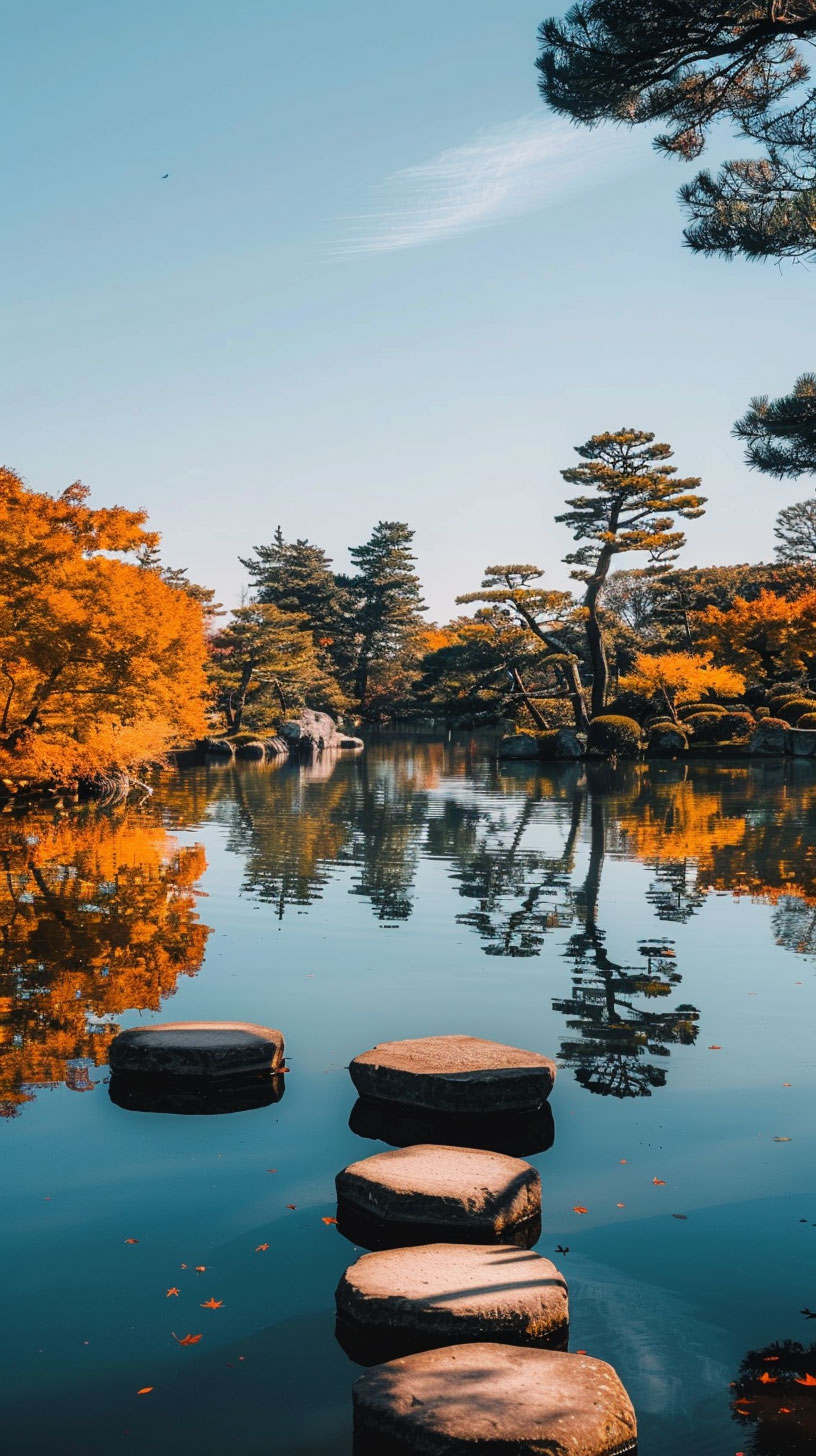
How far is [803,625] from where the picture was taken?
42.3 m

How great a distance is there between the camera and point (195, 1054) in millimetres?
6773

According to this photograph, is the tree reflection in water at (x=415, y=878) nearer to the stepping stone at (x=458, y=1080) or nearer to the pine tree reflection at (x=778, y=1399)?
the stepping stone at (x=458, y=1080)

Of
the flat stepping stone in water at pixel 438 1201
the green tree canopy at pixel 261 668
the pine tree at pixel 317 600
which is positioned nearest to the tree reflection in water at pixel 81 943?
the flat stepping stone in water at pixel 438 1201

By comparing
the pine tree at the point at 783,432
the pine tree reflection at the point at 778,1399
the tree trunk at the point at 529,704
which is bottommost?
the pine tree reflection at the point at 778,1399

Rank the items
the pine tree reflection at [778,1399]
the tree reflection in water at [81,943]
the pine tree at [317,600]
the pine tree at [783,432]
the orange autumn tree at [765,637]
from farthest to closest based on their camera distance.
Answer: the pine tree at [317,600] → the orange autumn tree at [765,637] → the pine tree at [783,432] → the tree reflection in water at [81,943] → the pine tree reflection at [778,1399]

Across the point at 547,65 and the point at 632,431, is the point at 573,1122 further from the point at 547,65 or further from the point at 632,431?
the point at 632,431

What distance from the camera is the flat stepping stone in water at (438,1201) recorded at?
4.75 metres

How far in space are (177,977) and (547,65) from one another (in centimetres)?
781

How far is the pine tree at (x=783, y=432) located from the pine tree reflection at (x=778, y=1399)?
8.07 m

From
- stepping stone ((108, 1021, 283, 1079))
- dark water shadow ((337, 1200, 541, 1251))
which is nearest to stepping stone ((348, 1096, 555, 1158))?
stepping stone ((108, 1021, 283, 1079))

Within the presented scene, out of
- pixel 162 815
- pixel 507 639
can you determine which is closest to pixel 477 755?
pixel 507 639

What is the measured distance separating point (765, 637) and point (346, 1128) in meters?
41.8

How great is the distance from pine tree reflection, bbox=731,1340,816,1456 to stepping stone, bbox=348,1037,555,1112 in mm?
2240

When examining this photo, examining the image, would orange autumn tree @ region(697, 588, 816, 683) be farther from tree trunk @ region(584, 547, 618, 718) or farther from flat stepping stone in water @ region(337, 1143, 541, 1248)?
flat stepping stone in water @ region(337, 1143, 541, 1248)
